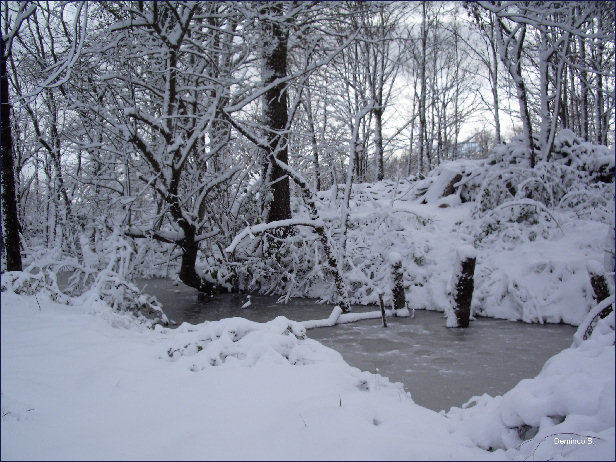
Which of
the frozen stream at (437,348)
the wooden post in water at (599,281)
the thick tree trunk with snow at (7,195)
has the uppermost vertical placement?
the thick tree trunk with snow at (7,195)

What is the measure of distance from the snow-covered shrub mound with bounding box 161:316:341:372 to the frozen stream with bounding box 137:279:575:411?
136cm

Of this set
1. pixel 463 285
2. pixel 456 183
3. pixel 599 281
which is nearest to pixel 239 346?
pixel 463 285

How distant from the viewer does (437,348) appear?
241 inches

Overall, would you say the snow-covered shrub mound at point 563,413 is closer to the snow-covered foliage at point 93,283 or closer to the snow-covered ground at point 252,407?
the snow-covered ground at point 252,407

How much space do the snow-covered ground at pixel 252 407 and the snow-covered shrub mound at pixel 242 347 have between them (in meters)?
0.02

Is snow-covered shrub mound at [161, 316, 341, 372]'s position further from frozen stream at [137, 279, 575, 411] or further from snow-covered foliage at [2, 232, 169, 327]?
snow-covered foliage at [2, 232, 169, 327]

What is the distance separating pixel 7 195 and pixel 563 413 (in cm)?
739

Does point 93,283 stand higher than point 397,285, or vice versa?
point 93,283

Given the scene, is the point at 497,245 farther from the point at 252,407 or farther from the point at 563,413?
the point at 252,407

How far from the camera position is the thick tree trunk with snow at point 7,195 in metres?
6.13

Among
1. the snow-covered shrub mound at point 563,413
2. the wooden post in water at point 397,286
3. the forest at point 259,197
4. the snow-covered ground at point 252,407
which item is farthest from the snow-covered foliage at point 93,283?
the snow-covered shrub mound at point 563,413

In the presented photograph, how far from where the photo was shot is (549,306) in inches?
294

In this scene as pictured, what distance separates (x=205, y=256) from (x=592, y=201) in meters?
9.19

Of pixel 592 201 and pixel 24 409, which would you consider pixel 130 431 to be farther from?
pixel 592 201
